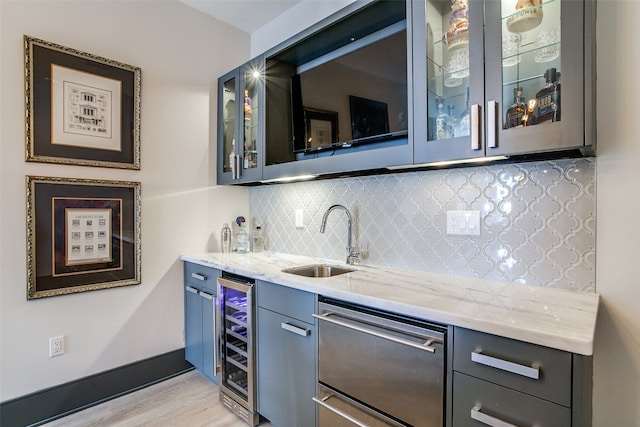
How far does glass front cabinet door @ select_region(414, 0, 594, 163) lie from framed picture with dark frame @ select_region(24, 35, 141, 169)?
190cm

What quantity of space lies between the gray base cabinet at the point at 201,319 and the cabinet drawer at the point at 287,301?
1.66 feet

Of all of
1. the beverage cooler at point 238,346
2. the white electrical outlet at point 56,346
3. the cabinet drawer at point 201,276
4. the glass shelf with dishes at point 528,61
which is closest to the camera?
the glass shelf with dishes at point 528,61

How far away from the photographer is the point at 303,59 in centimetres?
218

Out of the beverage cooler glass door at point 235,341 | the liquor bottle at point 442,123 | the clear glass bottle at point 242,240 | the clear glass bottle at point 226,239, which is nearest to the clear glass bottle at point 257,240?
the clear glass bottle at point 242,240

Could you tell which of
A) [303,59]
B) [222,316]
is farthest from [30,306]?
[303,59]

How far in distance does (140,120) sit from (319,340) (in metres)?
1.92

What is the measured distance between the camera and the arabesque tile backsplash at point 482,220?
135 centimetres

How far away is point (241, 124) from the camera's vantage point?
2.47 meters

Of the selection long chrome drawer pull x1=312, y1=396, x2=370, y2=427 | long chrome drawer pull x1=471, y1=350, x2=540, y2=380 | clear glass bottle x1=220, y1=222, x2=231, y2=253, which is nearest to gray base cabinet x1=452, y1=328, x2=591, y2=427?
long chrome drawer pull x1=471, y1=350, x2=540, y2=380

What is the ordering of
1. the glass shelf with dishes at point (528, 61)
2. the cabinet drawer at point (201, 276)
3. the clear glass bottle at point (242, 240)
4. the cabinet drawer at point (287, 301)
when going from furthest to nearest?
the clear glass bottle at point (242, 240)
the cabinet drawer at point (201, 276)
the cabinet drawer at point (287, 301)
the glass shelf with dishes at point (528, 61)

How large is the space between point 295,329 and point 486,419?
870mm

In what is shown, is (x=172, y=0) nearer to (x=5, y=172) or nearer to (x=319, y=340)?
(x=5, y=172)

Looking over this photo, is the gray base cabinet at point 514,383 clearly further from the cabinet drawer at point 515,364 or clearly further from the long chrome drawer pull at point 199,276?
the long chrome drawer pull at point 199,276

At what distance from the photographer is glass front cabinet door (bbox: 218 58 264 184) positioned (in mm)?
2307
